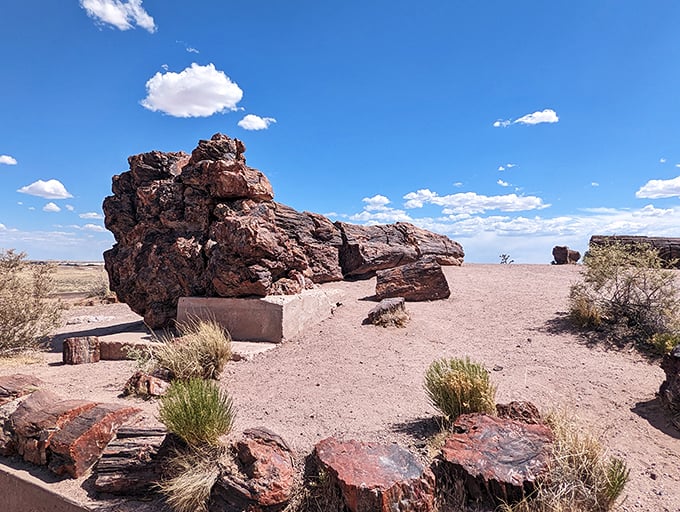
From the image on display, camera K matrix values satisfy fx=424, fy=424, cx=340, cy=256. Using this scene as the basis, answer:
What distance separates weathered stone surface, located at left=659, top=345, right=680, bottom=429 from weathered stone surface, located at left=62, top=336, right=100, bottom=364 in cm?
794

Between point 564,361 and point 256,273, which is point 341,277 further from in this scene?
point 564,361

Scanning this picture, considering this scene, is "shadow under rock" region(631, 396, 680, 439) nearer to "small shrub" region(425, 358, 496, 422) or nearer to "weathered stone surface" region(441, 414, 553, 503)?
"weathered stone surface" region(441, 414, 553, 503)

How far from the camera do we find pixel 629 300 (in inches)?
284

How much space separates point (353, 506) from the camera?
113 inches

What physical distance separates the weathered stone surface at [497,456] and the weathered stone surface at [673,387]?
6.29ft

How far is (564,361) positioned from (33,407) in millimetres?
6521

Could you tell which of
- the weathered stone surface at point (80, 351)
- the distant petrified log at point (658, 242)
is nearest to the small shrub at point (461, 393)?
the weathered stone surface at point (80, 351)

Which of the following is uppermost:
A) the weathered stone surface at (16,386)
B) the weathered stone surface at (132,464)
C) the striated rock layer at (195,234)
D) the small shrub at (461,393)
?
the striated rock layer at (195,234)

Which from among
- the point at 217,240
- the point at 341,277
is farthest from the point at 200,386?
the point at 341,277

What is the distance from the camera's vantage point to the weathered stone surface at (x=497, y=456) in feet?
9.82

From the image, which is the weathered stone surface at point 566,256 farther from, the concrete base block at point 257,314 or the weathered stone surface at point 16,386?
the weathered stone surface at point 16,386

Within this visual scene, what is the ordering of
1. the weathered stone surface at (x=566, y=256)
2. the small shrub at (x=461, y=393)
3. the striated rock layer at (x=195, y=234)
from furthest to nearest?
the weathered stone surface at (x=566, y=256) < the striated rock layer at (x=195, y=234) < the small shrub at (x=461, y=393)

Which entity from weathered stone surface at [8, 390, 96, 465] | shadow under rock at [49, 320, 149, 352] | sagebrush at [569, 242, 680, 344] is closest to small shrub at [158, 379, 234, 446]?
weathered stone surface at [8, 390, 96, 465]

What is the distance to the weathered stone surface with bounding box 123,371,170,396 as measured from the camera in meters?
5.09
